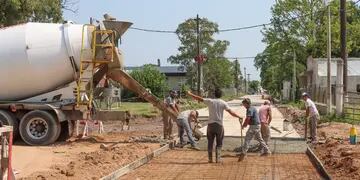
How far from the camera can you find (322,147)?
733 inches

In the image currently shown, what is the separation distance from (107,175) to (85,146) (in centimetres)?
687

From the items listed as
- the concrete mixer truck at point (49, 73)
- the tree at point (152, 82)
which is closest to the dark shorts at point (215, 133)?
the concrete mixer truck at point (49, 73)

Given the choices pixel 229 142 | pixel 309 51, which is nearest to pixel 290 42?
pixel 309 51

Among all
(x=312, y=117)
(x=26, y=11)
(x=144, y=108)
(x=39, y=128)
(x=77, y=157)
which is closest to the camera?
(x=77, y=157)

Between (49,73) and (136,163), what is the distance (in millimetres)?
6391

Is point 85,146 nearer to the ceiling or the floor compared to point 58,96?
nearer to the floor

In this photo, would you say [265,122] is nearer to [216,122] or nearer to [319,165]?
[216,122]

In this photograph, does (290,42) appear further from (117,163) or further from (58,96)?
(117,163)

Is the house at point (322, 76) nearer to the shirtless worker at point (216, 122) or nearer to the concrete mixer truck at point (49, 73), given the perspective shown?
the concrete mixer truck at point (49, 73)

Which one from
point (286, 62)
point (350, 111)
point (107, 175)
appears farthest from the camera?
point (286, 62)

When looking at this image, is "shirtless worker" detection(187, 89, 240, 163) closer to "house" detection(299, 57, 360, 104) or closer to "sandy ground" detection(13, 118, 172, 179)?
"sandy ground" detection(13, 118, 172, 179)

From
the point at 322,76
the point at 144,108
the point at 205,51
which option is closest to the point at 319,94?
the point at 322,76

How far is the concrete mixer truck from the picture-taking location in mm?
19281

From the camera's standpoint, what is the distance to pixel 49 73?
1948 centimetres
